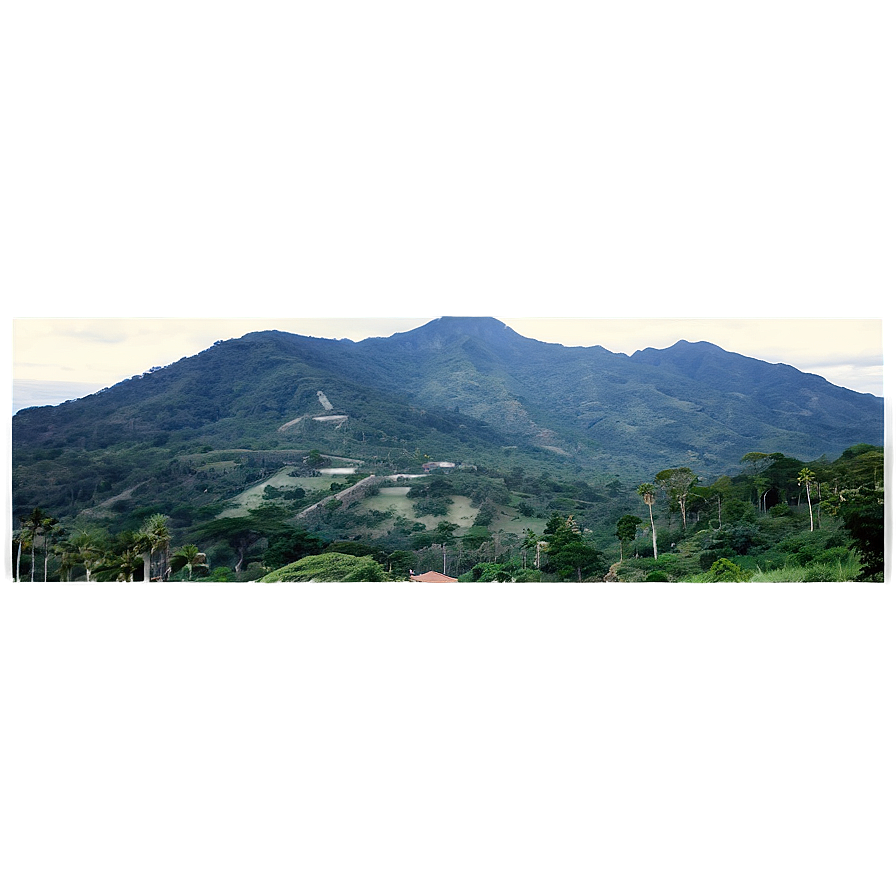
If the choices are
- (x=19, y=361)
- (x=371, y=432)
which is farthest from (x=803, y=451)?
(x=19, y=361)

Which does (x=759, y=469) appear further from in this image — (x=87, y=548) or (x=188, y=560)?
(x=87, y=548)

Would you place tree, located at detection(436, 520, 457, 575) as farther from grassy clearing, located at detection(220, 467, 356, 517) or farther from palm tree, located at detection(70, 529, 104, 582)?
palm tree, located at detection(70, 529, 104, 582)

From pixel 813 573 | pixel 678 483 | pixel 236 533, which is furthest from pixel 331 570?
pixel 813 573

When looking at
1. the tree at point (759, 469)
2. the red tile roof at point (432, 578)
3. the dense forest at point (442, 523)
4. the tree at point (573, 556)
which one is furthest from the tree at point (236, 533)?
the tree at point (759, 469)

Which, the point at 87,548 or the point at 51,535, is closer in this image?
the point at 51,535

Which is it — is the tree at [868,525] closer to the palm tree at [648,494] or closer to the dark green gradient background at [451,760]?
the palm tree at [648,494]

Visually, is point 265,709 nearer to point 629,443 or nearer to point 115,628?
point 115,628

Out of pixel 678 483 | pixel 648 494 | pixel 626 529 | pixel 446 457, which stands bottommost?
pixel 626 529
